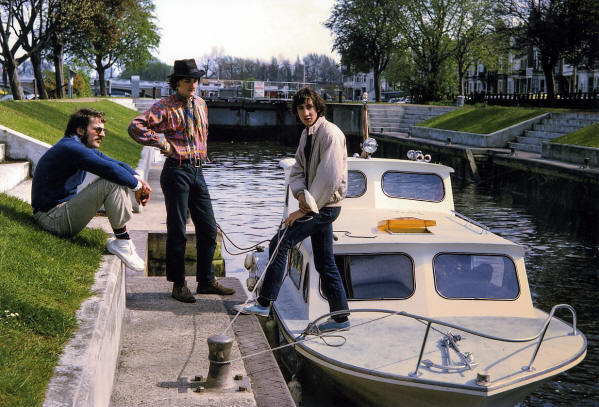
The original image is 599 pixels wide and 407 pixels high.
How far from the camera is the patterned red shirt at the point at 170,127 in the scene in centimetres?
720

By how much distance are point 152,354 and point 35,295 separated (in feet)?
3.94

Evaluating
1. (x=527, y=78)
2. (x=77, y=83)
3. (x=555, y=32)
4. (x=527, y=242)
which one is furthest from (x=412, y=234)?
(x=527, y=78)

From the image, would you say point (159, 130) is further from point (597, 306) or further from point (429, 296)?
point (597, 306)

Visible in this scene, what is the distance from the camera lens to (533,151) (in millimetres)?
36781

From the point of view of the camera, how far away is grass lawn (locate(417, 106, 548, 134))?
4178 cm

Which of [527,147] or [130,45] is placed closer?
[527,147]

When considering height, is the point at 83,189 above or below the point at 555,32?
below

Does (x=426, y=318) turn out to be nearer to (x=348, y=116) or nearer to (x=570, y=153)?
(x=570, y=153)

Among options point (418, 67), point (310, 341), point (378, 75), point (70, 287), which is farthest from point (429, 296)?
point (378, 75)

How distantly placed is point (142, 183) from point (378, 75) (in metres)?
75.3

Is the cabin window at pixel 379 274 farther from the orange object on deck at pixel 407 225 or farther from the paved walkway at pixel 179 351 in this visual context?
the paved walkway at pixel 179 351

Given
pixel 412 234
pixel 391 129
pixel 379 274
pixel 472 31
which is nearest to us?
pixel 379 274

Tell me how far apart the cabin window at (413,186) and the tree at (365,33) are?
65.1m

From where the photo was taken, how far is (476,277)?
871 centimetres
